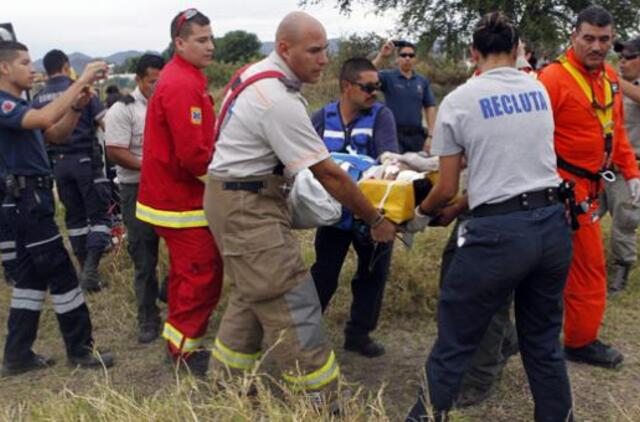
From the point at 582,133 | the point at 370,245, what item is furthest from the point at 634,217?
the point at 370,245

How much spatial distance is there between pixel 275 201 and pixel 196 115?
907 millimetres

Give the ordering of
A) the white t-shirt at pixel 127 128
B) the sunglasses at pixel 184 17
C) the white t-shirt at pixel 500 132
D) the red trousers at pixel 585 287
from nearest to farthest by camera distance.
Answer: the white t-shirt at pixel 500 132 < the red trousers at pixel 585 287 < the sunglasses at pixel 184 17 < the white t-shirt at pixel 127 128

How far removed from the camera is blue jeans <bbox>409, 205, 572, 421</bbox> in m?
3.02

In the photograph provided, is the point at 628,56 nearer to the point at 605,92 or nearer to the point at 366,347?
the point at 605,92

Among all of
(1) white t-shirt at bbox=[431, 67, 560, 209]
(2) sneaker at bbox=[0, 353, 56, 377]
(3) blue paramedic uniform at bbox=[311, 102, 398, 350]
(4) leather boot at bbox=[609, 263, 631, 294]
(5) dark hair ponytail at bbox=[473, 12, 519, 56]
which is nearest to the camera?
(1) white t-shirt at bbox=[431, 67, 560, 209]

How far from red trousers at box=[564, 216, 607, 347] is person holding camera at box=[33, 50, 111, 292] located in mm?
3959

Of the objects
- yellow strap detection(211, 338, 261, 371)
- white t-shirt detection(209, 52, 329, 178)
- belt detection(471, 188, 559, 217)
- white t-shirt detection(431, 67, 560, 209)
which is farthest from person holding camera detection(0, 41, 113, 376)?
belt detection(471, 188, 559, 217)

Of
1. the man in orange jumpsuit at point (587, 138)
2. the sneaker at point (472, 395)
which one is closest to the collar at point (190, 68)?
the man in orange jumpsuit at point (587, 138)

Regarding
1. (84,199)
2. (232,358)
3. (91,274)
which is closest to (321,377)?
(232,358)

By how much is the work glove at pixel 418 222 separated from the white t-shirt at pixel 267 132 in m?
0.59

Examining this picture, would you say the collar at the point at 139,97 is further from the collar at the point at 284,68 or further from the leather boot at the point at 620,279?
the leather boot at the point at 620,279

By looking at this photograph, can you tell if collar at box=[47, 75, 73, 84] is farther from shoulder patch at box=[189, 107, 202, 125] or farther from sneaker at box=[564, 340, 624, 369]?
sneaker at box=[564, 340, 624, 369]

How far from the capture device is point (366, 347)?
14.8ft

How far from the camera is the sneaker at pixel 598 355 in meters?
4.17
